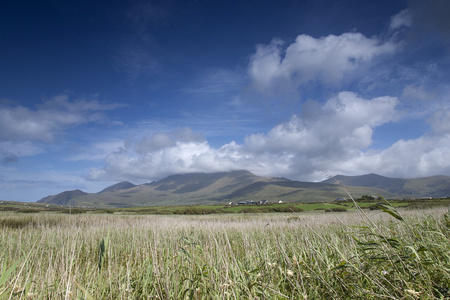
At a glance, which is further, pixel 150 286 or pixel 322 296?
pixel 150 286

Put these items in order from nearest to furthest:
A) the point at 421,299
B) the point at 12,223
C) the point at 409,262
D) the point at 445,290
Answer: the point at 421,299
the point at 445,290
the point at 409,262
the point at 12,223

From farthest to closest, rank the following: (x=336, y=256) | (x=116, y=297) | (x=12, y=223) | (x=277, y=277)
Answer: (x=12, y=223), (x=336, y=256), (x=277, y=277), (x=116, y=297)

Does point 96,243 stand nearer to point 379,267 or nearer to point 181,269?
point 181,269

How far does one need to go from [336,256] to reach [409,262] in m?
1.38

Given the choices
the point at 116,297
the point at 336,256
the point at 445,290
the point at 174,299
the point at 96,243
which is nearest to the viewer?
the point at 445,290

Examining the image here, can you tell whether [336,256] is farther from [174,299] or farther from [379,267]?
[174,299]

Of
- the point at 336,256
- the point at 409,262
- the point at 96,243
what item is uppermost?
the point at 409,262

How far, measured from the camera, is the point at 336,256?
3.98 m

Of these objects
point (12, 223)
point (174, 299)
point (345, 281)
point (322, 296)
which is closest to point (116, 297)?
point (174, 299)

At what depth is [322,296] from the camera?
10.1 feet

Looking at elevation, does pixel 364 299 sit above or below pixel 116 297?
above

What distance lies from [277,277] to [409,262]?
1.72m

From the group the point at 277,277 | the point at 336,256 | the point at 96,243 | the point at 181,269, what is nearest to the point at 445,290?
the point at 336,256

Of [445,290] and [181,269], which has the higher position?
[445,290]
